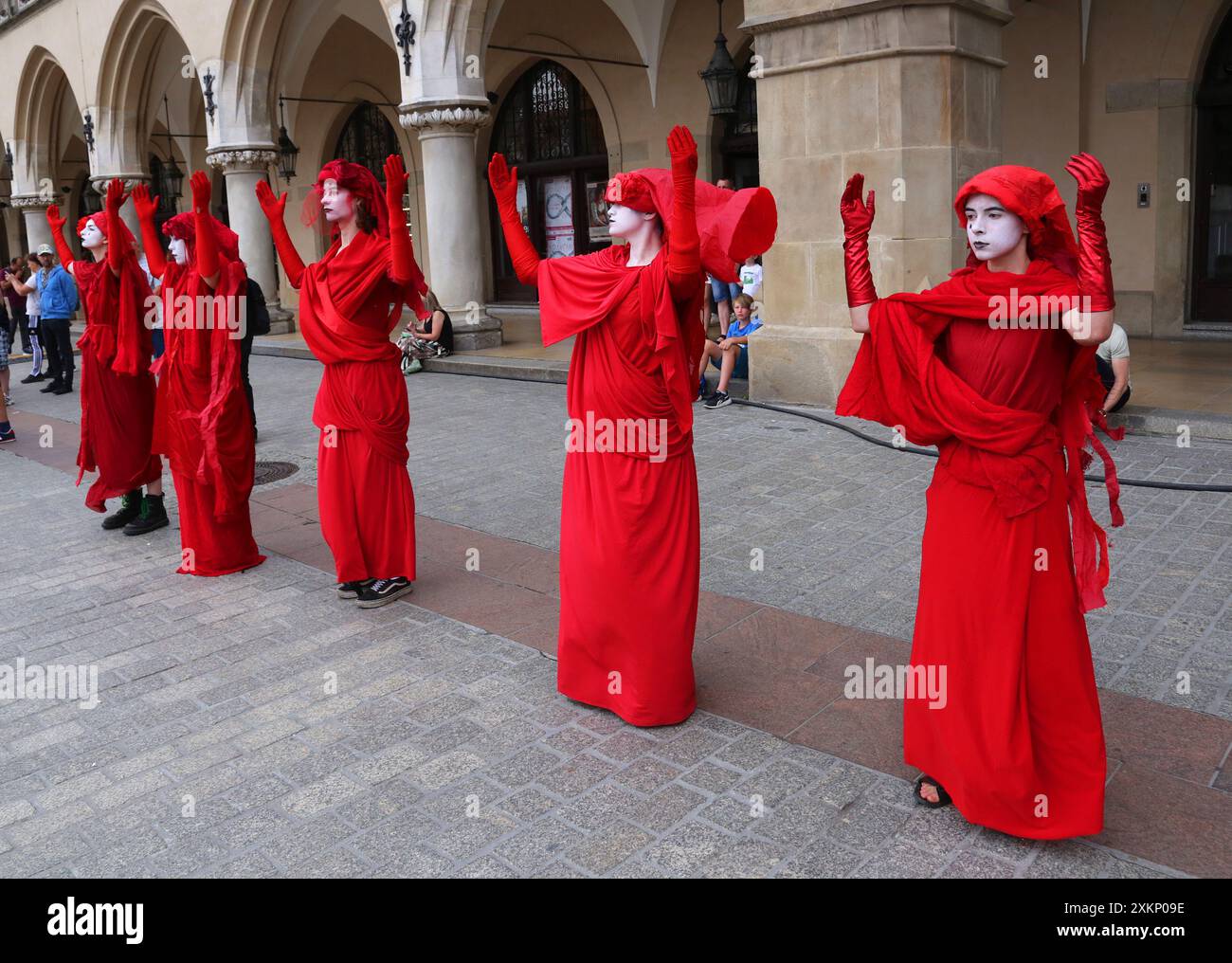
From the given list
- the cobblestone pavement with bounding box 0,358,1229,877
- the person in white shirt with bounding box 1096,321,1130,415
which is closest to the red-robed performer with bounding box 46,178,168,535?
the cobblestone pavement with bounding box 0,358,1229,877

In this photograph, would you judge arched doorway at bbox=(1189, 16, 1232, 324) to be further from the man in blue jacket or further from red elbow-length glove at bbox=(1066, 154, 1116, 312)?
the man in blue jacket

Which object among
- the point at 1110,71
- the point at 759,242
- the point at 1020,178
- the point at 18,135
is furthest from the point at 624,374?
the point at 18,135

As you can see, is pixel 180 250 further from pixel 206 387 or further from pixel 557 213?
pixel 557 213

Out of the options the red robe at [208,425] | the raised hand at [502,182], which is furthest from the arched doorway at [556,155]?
the raised hand at [502,182]

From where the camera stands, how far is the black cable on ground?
6297 mm

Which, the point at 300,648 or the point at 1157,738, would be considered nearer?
the point at 1157,738

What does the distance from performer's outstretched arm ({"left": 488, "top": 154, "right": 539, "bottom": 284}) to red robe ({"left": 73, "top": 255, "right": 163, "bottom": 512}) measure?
3197mm

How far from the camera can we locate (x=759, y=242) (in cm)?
351

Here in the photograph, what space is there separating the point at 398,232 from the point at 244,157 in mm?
13575

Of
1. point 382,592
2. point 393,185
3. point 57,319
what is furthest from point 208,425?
point 57,319

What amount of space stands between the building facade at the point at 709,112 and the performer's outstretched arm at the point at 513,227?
16.9 ft

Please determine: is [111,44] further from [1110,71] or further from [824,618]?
[824,618]

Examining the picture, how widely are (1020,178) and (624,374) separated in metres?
1.41

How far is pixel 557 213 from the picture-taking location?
19484 mm
